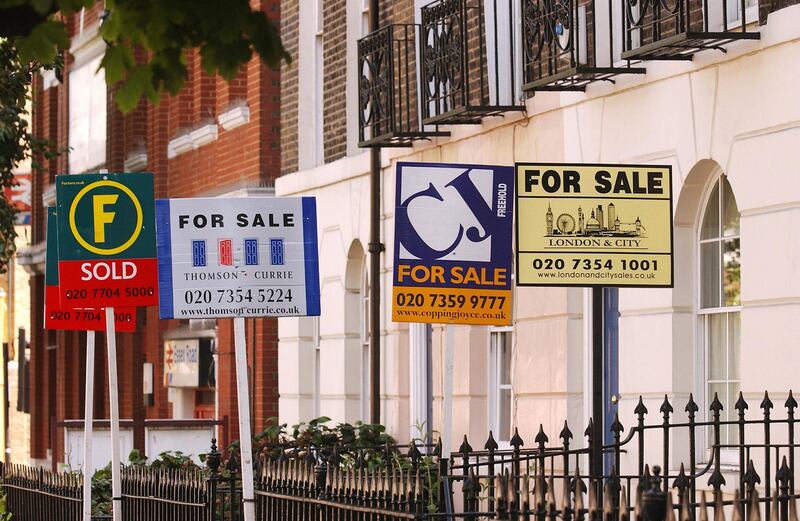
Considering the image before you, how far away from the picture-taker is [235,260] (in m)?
11.1

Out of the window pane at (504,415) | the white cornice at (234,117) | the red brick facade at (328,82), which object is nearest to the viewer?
the window pane at (504,415)

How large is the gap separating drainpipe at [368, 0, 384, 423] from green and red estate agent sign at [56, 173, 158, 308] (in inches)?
228

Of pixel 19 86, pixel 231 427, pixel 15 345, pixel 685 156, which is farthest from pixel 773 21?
pixel 15 345

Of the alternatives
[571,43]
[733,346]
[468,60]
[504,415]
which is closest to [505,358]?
[504,415]

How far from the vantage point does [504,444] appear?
1645 cm

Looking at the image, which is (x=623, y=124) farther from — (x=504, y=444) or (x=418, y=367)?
(x=418, y=367)

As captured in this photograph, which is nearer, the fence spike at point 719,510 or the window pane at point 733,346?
the fence spike at point 719,510

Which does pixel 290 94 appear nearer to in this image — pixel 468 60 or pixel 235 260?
pixel 468 60

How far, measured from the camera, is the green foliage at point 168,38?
20.6 ft

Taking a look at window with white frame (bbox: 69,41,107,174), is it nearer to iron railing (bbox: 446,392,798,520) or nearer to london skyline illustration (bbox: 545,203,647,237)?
iron railing (bbox: 446,392,798,520)

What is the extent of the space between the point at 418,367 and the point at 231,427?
5594mm

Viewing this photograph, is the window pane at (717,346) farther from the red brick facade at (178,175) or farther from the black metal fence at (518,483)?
the red brick facade at (178,175)

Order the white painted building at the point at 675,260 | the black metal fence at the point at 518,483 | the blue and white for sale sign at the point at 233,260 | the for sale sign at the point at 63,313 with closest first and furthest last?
the black metal fence at the point at 518,483 < the blue and white for sale sign at the point at 233,260 < the white painted building at the point at 675,260 < the for sale sign at the point at 63,313

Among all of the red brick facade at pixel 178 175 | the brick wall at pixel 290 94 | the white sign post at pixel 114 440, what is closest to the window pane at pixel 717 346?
the white sign post at pixel 114 440
